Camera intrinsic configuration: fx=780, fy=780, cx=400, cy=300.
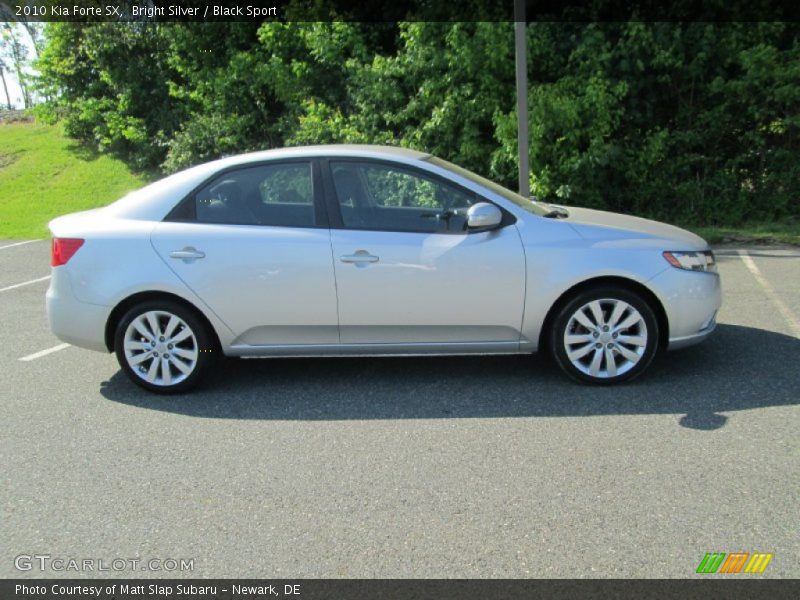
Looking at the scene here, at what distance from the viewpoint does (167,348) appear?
523 centimetres

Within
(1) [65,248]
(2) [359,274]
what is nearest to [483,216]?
(2) [359,274]

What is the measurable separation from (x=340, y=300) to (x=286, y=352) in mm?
546

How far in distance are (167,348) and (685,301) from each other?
3414 mm

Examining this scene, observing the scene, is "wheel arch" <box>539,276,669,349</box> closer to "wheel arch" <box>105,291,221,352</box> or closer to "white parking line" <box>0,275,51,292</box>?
"wheel arch" <box>105,291,221,352</box>

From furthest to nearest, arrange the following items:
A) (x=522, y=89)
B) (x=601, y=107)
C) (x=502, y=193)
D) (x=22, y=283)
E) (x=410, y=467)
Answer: (x=601, y=107)
(x=522, y=89)
(x=22, y=283)
(x=502, y=193)
(x=410, y=467)

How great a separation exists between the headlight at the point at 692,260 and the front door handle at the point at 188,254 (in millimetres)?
3038

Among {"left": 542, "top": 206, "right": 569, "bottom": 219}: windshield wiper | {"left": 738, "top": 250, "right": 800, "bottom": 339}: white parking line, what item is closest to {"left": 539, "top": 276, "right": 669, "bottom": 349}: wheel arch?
{"left": 542, "top": 206, "right": 569, "bottom": 219}: windshield wiper

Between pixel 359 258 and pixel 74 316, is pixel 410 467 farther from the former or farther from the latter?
pixel 74 316

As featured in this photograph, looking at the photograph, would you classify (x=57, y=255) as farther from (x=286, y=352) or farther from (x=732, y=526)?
(x=732, y=526)

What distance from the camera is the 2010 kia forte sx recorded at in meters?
5.00

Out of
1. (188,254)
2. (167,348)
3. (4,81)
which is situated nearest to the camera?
(188,254)
